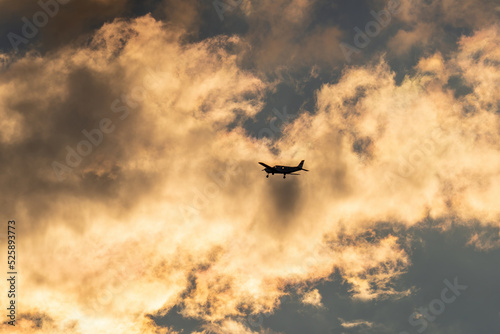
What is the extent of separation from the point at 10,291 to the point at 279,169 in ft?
350

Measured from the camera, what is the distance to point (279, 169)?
158m

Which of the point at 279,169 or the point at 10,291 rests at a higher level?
the point at 279,169

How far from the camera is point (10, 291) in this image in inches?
4781

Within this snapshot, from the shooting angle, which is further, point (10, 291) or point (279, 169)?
point (279, 169)
